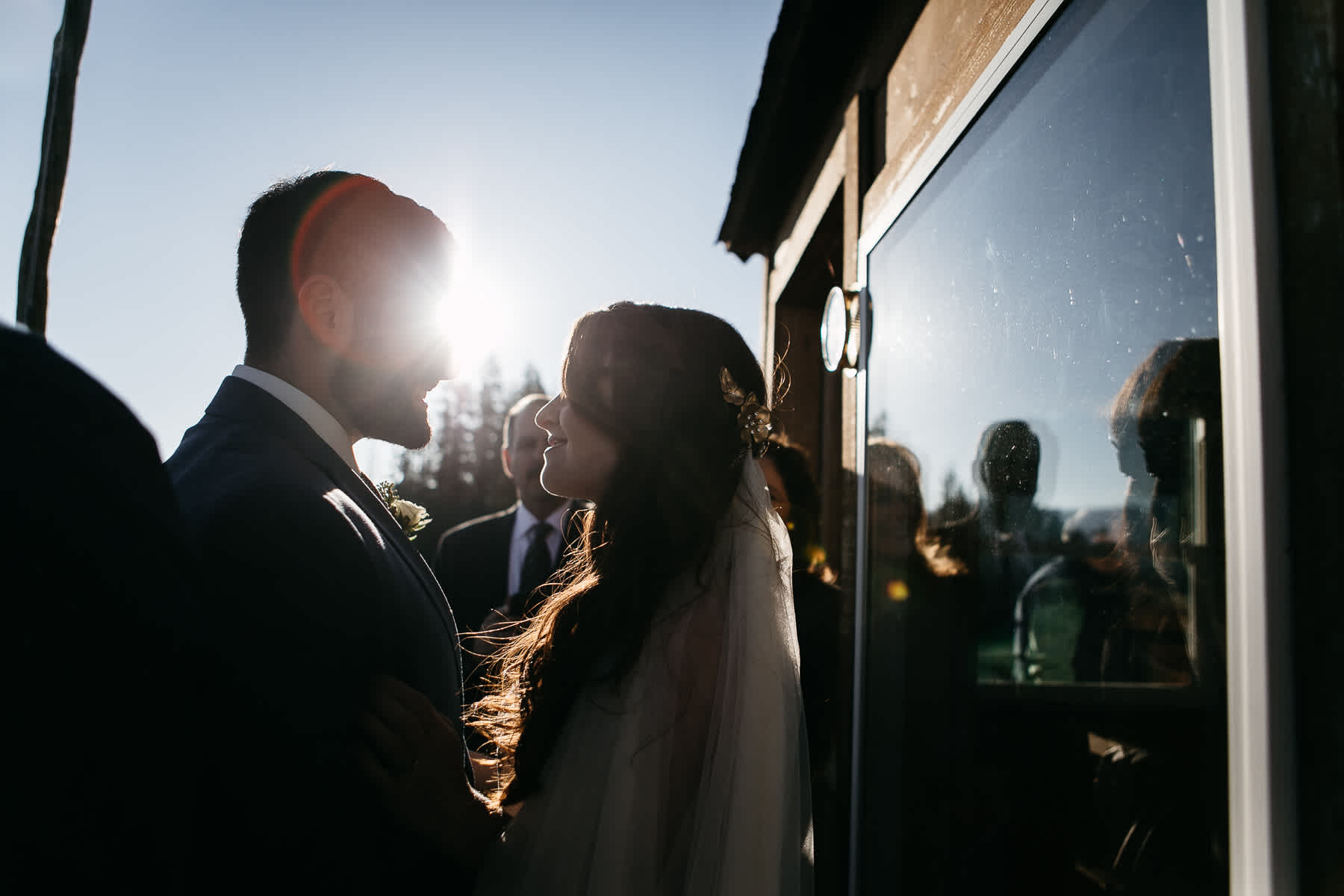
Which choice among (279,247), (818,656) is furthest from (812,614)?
(279,247)

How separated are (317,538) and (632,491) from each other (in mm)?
829

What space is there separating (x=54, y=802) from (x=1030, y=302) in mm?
1767

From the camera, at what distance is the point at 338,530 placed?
138 cm

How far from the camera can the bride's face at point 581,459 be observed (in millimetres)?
2002

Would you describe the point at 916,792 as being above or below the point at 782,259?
below

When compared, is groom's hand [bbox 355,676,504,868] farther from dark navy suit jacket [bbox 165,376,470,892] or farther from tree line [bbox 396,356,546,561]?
tree line [bbox 396,356,546,561]

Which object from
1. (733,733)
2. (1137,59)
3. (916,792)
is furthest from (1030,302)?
(916,792)

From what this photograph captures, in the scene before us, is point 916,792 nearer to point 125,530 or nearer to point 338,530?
point 338,530

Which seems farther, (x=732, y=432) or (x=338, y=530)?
(x=732, y=432)

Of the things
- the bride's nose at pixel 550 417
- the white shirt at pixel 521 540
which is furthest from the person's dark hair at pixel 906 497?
the white shirt at pixel 521 540

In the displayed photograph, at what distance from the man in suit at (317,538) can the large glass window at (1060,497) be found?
47.3 inches

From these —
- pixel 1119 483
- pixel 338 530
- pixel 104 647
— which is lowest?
pixel 104 647

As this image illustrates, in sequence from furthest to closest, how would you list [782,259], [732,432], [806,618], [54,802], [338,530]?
[782,259], [806,618], [732,432], [338,530], [54,802]

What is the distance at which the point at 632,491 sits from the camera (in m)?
1.98
